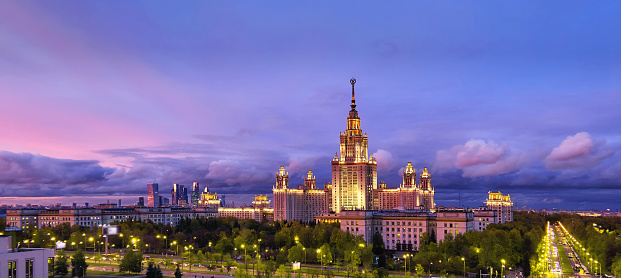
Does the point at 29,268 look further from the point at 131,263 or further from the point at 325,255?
the point at 325,255

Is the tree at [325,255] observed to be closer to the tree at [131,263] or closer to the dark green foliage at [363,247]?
the dark green foliage at [363,247]

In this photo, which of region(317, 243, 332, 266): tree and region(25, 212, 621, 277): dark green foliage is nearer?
region(25, 212, 621, 277): dark green foliage

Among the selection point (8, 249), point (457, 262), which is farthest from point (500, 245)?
point (8, 249)

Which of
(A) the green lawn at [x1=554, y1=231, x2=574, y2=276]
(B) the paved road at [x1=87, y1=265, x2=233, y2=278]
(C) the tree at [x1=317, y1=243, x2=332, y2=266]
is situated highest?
(C) the tree at [x1=317, y1=243, x2=332, y2=266]

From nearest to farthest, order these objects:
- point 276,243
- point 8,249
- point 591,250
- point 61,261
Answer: point 8,249 → point 61,261 → point 591,250 → point 276,243

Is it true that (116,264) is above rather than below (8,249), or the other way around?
below

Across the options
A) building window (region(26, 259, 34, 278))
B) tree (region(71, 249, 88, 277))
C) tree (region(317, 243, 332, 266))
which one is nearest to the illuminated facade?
tree (region(317, 243, 332, 266))

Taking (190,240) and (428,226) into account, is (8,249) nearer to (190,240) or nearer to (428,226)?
(190,240)

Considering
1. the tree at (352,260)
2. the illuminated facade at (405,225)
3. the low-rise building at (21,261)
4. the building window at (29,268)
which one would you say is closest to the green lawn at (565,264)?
the illuminated facade at (405,225)

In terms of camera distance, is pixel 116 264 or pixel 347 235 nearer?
pixel 116 264

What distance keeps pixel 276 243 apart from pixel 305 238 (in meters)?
8.52

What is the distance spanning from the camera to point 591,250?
506 ft

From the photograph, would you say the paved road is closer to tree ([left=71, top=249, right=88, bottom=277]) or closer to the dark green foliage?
the dark green foliage

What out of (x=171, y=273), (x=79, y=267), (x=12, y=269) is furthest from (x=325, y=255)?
(x=12, y=269)
